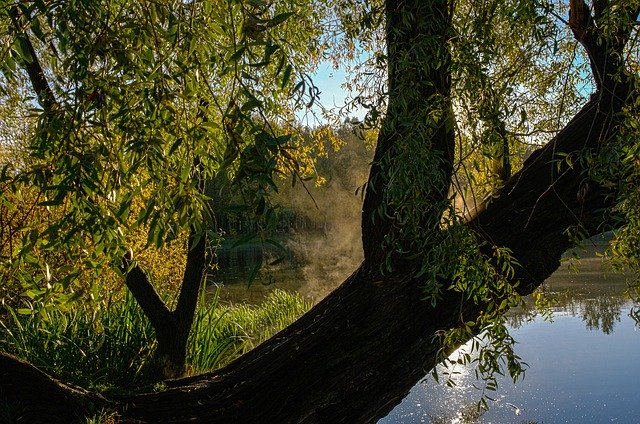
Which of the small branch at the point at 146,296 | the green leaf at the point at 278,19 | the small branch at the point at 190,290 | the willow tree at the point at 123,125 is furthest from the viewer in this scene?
the small branch at the point at 190,290

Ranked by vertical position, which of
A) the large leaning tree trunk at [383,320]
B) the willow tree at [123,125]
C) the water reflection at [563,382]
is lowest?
the water reflection at [563,382]

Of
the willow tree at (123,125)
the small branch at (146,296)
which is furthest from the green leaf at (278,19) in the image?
the small branch at (146,296)

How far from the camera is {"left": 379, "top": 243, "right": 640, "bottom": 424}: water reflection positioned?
764 cm

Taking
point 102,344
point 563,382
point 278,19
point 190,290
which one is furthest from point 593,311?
point 278,19

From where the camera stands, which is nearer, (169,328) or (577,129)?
(577,129)

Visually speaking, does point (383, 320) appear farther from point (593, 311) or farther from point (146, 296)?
point (593, 311)

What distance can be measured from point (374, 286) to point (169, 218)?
5.74ft

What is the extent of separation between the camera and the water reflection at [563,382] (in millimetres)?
7645

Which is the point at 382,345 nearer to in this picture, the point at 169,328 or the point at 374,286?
the point at 374,286

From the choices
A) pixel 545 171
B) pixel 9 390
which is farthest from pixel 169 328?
pixel 545 171

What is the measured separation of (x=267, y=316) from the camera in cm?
898

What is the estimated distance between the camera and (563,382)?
8688 mm

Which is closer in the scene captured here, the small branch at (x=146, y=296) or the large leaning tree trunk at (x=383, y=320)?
the large leaning tree trunk at (x=383, y=320)

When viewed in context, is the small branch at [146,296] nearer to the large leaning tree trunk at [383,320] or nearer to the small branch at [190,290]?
the small branch at [190,290]
